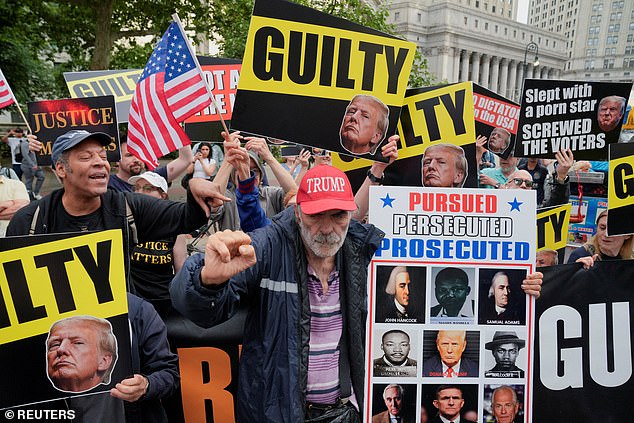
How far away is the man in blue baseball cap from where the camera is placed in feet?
8.53

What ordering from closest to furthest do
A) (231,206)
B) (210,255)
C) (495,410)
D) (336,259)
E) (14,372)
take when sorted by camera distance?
(210,255)
(14,372)
(336,259)
(495,410)
(231,206)

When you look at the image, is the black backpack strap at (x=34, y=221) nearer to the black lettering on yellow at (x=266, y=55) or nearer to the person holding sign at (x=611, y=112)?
the black lettering on yellow at (x=266, y=55)

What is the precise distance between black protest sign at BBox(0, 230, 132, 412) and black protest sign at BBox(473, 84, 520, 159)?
3.74m

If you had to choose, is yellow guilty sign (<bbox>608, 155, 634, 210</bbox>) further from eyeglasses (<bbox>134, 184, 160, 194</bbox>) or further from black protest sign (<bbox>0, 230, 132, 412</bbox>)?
eyeglasses (<bbox>134, 184, 160, 194</bbox>)

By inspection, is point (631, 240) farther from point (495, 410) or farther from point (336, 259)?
point (336, 259)

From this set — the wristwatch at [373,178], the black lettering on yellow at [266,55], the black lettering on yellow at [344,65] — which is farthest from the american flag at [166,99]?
the wristwatch at [373,178]

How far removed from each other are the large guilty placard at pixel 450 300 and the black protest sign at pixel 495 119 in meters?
2.50

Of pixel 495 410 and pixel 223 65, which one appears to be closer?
pixel 495 410

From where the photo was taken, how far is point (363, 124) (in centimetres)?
339

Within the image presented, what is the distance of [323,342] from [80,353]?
1.01m

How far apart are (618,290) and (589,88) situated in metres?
1.99

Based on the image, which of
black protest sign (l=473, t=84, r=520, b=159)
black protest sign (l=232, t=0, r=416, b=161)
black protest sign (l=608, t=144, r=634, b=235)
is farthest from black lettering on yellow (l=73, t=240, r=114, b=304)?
black protest sign (l=473, t=84, r=520, b=159)

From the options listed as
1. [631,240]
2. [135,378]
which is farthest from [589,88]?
[135,378]

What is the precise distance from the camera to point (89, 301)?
2078 millimetres
